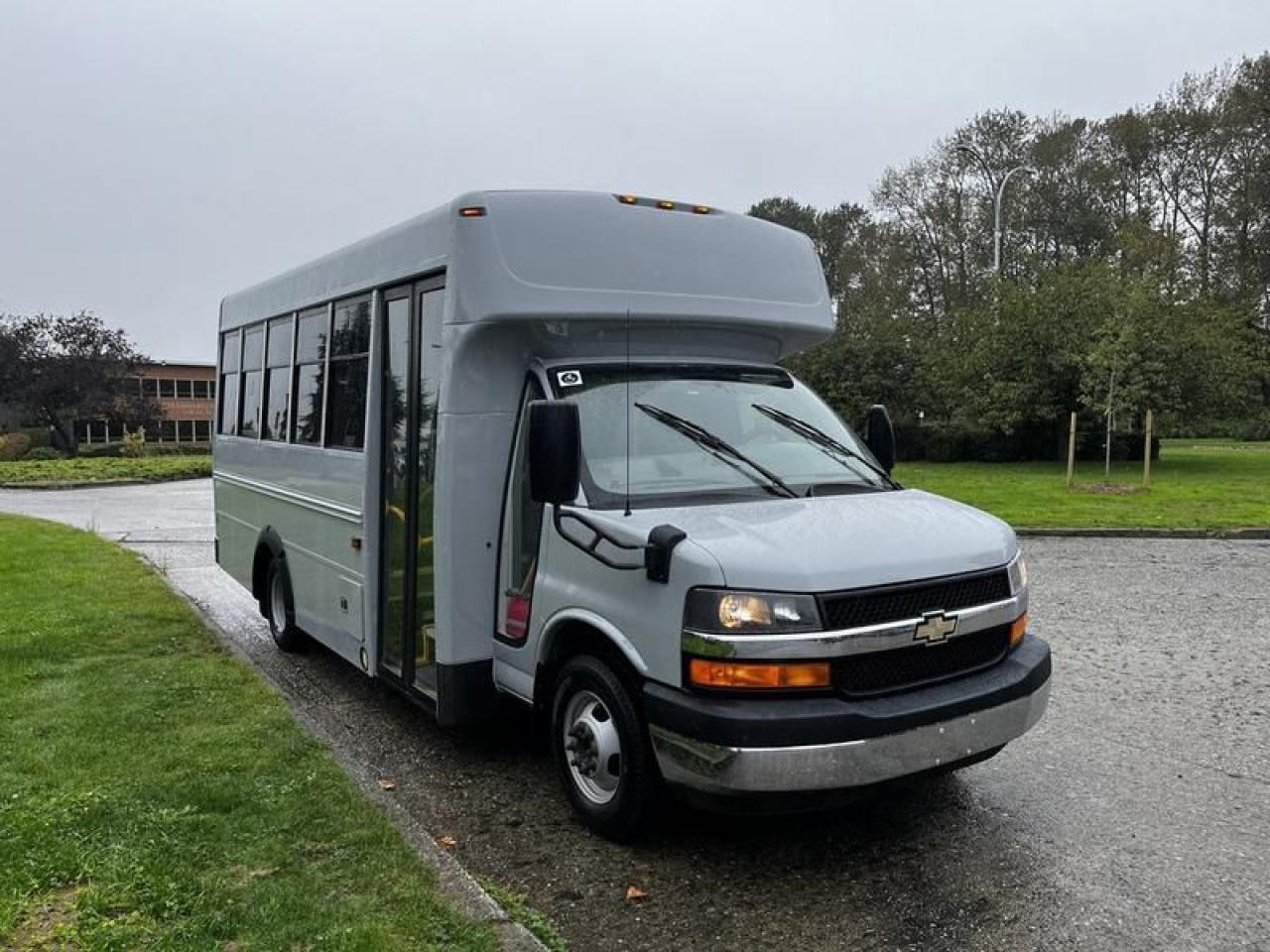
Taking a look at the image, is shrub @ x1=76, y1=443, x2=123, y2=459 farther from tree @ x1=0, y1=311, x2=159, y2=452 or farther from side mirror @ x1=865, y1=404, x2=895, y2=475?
side mirror @ x1=865, y1=404, x2=895, y2=475

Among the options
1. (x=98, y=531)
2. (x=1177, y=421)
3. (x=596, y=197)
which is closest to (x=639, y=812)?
(x=596, y=197)

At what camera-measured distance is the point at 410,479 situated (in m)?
5.42

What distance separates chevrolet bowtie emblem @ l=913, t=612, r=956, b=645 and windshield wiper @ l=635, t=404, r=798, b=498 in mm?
951

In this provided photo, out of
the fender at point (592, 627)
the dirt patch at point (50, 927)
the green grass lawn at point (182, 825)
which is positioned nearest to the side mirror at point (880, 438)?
the fender at point (592, 627)

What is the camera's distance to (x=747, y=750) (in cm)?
362

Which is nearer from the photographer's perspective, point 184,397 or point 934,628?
point 934,628

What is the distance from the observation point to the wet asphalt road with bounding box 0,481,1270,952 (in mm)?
3654

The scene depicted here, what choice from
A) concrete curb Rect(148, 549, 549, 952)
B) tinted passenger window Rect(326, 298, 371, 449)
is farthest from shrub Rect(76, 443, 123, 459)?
concrete curb Rect(148, 549, 549, 952)

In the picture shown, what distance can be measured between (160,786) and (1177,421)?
1066 inches

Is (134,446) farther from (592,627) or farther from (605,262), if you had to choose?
(592,627)

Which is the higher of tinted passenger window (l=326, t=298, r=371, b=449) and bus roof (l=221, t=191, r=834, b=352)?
bus roof (l=221, t=191, r=834, b=352)

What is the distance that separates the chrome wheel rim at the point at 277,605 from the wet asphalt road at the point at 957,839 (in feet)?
1.76

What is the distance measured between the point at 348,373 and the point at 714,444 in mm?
2538

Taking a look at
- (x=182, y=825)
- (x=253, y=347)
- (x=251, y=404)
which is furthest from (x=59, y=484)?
(x=182, y=825)
